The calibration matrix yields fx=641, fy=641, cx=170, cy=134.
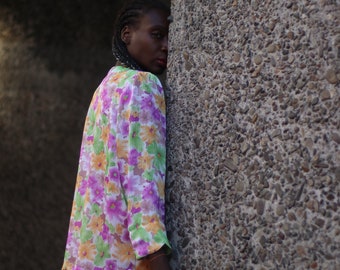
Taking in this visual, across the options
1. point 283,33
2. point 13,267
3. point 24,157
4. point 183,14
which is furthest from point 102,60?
point 283,33

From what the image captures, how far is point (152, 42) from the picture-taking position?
6.66ft

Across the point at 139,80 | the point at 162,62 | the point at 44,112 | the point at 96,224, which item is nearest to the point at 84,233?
the point at 96,224

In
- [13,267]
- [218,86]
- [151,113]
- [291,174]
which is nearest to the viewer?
[291,174]

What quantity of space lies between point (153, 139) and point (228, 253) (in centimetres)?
40

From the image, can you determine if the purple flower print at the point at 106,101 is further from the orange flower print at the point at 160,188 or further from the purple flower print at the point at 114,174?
the orange flower print at the point at 160,188

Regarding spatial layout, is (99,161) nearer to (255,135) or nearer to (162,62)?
(162,62)

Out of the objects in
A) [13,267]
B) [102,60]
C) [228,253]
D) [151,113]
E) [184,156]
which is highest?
[102,60]

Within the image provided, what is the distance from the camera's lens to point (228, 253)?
1.58 m

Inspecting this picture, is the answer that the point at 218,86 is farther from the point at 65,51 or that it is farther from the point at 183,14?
the point at 65,51

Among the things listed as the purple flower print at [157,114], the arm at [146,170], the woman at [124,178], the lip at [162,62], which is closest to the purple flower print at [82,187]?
the woman at [124,178]

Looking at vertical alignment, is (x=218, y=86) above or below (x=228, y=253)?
above

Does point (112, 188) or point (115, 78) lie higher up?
point (115, 78)

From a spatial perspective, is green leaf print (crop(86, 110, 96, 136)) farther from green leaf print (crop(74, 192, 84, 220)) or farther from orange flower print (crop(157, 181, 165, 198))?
orange flower print (crop(157, 181, 165, 198))

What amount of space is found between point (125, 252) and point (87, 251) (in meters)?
0.12
